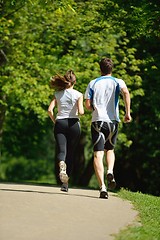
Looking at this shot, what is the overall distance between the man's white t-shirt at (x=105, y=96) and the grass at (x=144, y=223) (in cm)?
135

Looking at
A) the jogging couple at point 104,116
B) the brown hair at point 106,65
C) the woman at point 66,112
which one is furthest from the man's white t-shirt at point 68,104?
the brown hair at point 106,65

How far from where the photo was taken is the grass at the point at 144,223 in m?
7.56

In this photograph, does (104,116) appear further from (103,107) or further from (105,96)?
(105,96)

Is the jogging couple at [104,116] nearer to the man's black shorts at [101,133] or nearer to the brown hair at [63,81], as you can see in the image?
the man's black shorts at [101,133]

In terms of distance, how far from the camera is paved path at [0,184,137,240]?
7.48 metres

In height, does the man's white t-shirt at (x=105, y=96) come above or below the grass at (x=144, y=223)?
above

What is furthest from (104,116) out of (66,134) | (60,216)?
(60,216)

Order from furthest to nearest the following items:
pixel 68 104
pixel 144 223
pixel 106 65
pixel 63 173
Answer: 1. pixel 68 104
2. pixel 63 173
3. pixel 106 65
4. pixel 144 223

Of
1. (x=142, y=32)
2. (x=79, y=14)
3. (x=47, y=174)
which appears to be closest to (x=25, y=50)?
(x=79, y=14)

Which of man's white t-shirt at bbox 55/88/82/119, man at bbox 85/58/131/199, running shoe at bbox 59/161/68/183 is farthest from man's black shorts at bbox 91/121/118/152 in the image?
man's white t-shirt at bbox 55/88/82/119

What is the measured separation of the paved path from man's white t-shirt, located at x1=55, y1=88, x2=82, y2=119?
4.78 feet

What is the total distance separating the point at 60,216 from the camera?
339 inches

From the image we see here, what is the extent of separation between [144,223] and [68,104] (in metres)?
3.71

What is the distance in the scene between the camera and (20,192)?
1109 cm
